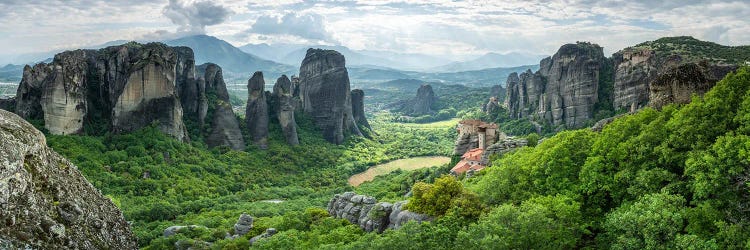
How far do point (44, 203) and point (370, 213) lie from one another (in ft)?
63.2

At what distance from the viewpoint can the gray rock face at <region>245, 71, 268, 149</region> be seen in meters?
102

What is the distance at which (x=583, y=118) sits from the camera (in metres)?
109

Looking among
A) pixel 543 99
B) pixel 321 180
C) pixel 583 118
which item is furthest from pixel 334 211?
pixel 543 99

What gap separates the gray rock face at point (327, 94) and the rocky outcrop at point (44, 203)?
92781 mm

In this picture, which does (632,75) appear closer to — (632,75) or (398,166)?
(632,75)

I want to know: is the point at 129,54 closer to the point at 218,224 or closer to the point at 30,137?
the point at 218,224

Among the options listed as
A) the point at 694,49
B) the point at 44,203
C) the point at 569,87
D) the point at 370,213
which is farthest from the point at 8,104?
the point at 694,49

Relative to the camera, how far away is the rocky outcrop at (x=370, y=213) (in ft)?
111

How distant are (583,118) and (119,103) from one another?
8381cm

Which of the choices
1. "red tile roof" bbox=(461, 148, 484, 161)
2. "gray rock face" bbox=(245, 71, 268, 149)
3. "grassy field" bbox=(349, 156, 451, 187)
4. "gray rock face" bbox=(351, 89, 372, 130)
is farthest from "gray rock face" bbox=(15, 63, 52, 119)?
"gray rock face" bbox=(351, 89, 372, 130)

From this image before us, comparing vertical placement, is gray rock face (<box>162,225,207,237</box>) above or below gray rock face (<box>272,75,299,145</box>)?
below

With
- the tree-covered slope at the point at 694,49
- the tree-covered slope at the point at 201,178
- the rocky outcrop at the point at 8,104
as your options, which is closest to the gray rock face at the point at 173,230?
the tree-covered slope at the point at 201,178

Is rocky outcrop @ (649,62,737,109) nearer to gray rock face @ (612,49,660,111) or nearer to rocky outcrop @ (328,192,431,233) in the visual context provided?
rocky outcrop @ (328,192,431,233)

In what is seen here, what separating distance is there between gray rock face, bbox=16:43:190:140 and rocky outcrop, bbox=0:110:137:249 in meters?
48.3
